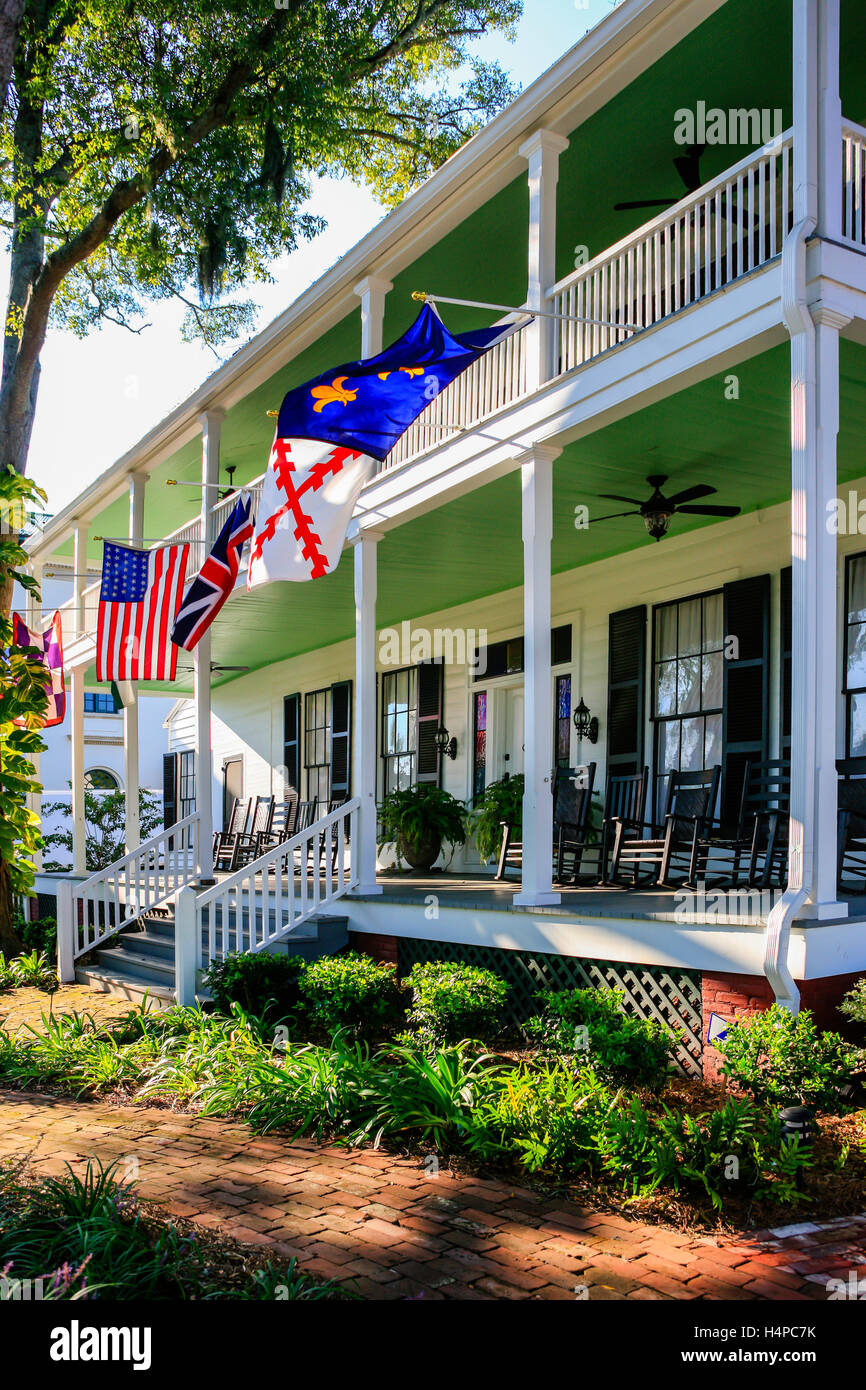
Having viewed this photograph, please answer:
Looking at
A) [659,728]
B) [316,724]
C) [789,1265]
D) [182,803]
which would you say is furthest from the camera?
[182,803]

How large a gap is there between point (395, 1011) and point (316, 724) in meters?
9.05

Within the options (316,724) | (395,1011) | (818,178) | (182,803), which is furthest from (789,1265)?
(182,803)

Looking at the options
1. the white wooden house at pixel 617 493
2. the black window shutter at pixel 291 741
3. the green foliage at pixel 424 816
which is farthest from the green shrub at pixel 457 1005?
the black window shutter at pixel 291 741

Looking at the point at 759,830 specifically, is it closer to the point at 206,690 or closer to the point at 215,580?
the point at 215,580

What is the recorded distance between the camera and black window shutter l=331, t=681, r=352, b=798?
1535cm

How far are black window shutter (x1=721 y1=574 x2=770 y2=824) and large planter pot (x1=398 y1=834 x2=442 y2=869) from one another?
3.62 meters

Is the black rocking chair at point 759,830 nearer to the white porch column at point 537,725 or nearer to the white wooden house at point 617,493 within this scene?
the white wooden house at point 617,493

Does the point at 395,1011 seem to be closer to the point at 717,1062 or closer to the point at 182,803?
the point at 717,1062

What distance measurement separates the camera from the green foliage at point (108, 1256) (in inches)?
137

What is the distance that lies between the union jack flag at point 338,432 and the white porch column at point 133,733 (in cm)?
585

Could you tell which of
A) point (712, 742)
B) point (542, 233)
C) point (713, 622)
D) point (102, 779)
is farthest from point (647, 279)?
point (102, 779)

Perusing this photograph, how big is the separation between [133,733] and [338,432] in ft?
29.3

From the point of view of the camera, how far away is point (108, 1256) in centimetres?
364

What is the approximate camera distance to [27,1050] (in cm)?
752
